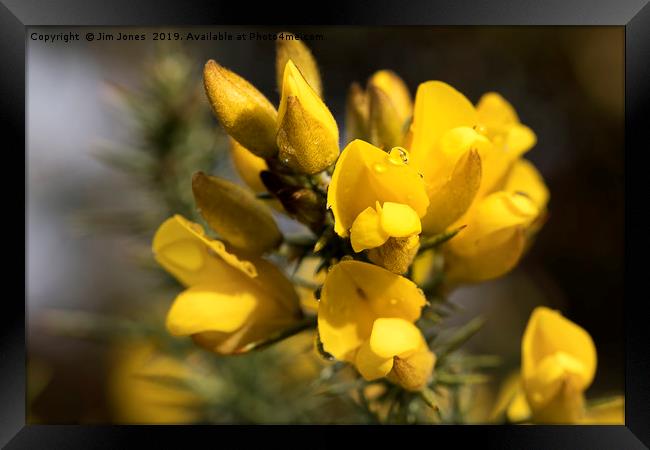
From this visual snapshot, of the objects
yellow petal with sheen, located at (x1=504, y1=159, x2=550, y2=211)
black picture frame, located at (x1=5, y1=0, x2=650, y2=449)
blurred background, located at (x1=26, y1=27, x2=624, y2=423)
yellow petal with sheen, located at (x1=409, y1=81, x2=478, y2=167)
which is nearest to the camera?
yellow petal with sheen, located at (x1=409, y1=81, x2=478, y2=167)

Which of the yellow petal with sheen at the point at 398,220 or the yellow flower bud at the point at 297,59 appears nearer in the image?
the yellow petal with sheen at the point at 398,220

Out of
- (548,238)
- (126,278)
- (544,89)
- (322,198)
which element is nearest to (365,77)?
(544,89)

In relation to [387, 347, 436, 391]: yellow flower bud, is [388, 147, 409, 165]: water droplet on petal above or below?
above

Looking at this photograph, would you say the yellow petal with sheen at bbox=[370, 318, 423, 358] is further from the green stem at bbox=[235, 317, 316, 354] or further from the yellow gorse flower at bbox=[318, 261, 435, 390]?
the green stem at bbox=[235, 317, 316, 354]

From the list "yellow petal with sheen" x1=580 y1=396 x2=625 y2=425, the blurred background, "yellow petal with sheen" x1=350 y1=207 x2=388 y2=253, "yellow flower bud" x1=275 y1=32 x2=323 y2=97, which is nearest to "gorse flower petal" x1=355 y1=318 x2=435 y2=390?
"yellow petal with sheen" x1=350 y1=207 x2=388 y2=253

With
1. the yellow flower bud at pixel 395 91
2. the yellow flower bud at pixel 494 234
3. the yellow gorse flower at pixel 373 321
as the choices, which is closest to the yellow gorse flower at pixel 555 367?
the yellow flower bud at pixel 494 234

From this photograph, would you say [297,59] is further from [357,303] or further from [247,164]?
[357,303]

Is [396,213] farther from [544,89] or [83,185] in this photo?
[544,89]

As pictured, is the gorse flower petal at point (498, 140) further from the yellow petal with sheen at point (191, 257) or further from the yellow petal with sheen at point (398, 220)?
the yellow petal with sheen at point (191, 257)
